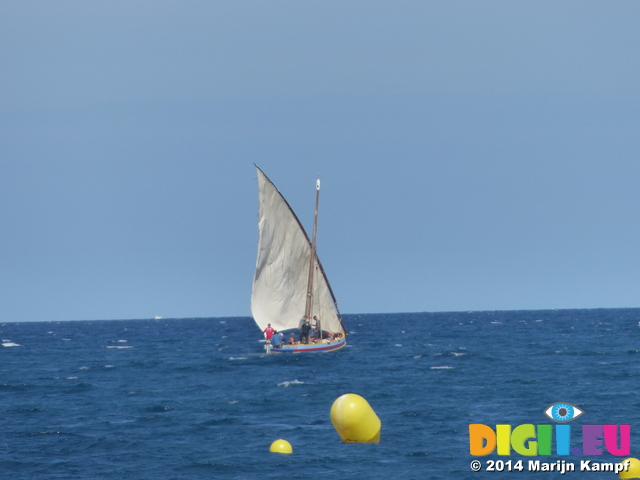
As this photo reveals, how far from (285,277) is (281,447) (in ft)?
132

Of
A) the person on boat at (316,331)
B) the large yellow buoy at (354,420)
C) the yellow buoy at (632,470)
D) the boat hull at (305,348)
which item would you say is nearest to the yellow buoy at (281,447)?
the large yellow buoy at (354,420)

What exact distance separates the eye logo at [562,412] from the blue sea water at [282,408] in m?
0.51

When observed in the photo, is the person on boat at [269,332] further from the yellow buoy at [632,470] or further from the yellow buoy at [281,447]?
the yellow buoy at [632,470]

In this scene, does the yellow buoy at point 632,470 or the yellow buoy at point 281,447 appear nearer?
the yellow buoy at point 632,470

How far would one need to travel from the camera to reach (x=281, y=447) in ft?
101

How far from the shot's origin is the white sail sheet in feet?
229

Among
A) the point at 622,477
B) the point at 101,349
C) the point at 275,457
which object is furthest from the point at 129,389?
the point at 101,349

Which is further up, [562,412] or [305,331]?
[305,331]

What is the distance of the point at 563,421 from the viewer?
35.7 metres

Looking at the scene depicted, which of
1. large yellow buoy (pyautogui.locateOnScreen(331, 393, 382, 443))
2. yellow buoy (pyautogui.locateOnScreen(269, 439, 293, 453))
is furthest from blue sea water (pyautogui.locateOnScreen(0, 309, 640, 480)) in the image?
large yellow buoy (pyautogui.locateOnScreen(331, 393, 382, 443))

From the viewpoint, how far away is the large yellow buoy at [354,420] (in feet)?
97.8

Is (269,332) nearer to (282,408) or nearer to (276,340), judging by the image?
(276,340)

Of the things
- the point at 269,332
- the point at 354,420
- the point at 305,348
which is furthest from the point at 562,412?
the point at 269,332

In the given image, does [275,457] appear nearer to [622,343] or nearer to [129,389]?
[129,389]
